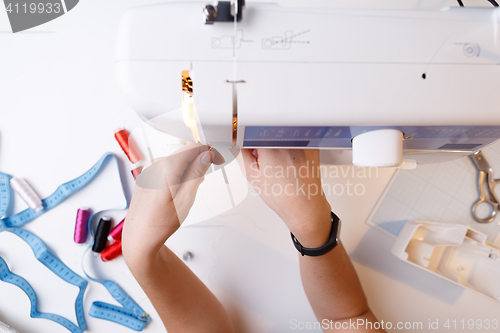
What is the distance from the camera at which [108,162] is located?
0.91 m

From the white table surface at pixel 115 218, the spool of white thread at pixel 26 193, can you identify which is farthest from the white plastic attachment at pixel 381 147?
the spool of white thread at pixel 26 193

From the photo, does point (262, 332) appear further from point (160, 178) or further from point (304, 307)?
point (160, 178)

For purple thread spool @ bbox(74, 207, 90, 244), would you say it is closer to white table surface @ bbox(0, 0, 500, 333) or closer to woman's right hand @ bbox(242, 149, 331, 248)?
white table surface @ bbox(0, 0, 500, 333)

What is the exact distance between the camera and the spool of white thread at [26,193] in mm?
892

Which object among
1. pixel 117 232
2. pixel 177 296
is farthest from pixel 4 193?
pixel 177 296

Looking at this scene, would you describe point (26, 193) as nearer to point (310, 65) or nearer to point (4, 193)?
point (4, 193)

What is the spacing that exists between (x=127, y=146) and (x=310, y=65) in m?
0.65

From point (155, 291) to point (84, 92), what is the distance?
62 cm

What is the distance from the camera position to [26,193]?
0.89 meters

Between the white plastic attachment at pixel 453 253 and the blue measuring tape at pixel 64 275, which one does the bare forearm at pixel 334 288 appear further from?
the blue measuring tape at pixel 64 275

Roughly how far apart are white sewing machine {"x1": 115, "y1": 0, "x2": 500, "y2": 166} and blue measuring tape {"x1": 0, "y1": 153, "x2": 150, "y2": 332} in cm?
58

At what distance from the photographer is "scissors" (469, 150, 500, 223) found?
2.83ft

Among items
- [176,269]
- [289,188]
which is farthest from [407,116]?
[176,269]

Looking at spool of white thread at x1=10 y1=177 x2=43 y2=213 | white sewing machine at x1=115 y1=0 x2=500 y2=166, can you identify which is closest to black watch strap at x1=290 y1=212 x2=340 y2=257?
white sewing machine at x1=115 y1=0 x2=500 y2=166
